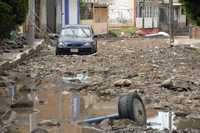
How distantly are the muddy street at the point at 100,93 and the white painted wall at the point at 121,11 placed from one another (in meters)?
41.1

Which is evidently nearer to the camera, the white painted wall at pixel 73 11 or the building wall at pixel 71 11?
the building wall at pixel 71 11

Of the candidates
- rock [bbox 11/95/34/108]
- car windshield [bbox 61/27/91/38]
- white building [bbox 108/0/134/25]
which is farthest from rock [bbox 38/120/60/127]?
white building [bbox 108/0/134/25]

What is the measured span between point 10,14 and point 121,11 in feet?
152

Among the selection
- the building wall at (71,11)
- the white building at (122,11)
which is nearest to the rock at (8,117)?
the building wall at (71,11)

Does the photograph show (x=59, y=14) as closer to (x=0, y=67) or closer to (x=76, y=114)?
(x=0, y=67)

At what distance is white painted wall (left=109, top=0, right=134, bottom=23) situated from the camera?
6657 centimetres

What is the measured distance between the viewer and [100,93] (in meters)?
15.7

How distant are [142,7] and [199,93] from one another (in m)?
54.9

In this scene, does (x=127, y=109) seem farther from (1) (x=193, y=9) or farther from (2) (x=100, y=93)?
(1) (x=193, y=9)

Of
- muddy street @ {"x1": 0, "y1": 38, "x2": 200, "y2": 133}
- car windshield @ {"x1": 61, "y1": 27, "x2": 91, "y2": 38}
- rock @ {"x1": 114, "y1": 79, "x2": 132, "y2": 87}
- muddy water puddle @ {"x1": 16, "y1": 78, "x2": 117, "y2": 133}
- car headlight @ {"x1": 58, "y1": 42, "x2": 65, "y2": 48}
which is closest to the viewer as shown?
muddy water puddle @ {"x1": 16, "y1": 78, "x2": 117, "y2": 133}

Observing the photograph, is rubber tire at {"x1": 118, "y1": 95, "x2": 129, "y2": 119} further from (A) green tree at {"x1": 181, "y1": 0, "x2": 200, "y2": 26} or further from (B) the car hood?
(B) the car hood

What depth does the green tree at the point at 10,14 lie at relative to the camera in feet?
65.8

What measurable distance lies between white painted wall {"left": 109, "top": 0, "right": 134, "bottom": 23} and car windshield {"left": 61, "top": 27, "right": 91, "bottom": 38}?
3402cm

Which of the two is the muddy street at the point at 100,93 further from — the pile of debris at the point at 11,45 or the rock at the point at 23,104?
the pile of debris at the point at 11,45
